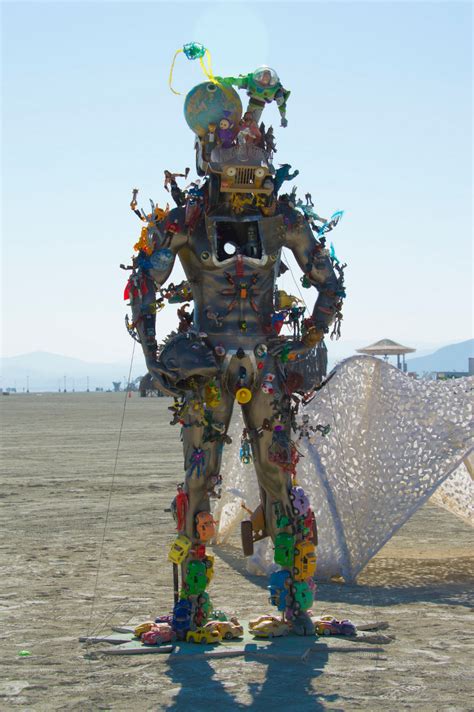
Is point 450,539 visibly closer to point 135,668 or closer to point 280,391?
point 280,391

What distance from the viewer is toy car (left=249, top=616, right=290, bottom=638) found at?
7.69 meters

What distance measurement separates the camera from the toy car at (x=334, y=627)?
7.84 m

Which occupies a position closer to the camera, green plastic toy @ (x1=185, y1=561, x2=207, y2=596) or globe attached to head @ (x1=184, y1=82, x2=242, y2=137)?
green plastic toy @ (x1=185, y1=561, x2=207, y2=596)

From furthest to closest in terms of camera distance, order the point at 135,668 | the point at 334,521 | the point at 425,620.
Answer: the point at 334,521, the point at 425,620, the point at 135,668

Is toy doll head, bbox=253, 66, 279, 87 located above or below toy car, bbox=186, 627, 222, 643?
above

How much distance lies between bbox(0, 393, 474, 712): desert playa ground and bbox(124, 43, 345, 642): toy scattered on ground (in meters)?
0.67

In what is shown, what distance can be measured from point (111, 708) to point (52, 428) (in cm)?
3406

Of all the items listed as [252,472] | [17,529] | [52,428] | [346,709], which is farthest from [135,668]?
[52,428]

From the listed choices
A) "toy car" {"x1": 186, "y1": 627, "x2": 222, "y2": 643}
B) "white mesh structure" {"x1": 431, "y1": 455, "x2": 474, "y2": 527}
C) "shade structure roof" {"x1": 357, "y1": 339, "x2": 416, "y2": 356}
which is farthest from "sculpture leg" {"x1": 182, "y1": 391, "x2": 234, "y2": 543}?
"shade structure roof" {"x1": 357, "y1": 339, "x2": 416, "y2": 356}

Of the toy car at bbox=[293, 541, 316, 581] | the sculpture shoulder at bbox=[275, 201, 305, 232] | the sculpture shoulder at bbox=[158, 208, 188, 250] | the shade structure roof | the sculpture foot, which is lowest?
the sculpture foot

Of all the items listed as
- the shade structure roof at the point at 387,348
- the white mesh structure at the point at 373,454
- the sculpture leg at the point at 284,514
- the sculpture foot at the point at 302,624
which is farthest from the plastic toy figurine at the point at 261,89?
the shade structure roof at the point at 387,348

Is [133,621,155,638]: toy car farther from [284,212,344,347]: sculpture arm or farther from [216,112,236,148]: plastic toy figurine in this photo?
[216,112,236,148]: plastic toy figurine

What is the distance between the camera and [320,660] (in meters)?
7.21

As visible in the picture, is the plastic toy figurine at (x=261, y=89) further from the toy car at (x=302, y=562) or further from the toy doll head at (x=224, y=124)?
the toy car at (x=302, y=562)
